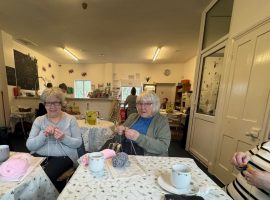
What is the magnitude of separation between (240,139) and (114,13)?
121 inches

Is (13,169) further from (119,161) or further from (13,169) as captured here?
(119,161)

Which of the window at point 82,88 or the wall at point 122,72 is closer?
the wall at point 122,72

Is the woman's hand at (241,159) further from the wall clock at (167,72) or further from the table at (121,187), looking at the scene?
the wall clock at (167,72)

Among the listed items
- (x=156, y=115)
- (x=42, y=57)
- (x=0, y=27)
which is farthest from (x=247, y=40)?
(x=42, y=57)

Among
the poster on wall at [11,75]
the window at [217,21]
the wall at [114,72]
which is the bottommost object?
the poster on wall at [11,75]

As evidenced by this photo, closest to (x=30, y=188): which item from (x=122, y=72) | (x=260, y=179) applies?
(x=260, y=179)

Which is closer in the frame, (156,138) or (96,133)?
(156,138)

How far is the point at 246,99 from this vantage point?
1.67 m

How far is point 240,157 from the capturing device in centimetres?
81

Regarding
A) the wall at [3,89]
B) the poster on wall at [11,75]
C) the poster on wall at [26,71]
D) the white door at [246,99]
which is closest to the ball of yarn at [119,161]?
the white door at [246,99]

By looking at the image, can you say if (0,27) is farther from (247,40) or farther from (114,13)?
(247,40)

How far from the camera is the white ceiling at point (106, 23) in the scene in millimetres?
2705

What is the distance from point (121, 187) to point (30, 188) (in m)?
0.46

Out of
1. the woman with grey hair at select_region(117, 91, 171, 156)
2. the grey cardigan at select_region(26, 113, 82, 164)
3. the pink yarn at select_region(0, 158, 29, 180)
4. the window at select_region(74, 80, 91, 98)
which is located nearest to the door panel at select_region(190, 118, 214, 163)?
the woman with grey hair at select_region(117, 91, 171, 156)
